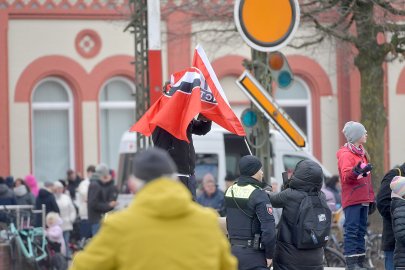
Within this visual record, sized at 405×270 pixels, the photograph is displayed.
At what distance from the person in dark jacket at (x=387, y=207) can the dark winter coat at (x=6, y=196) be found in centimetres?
1034

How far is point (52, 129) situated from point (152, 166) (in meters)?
23.9

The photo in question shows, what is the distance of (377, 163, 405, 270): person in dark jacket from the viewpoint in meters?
11.5

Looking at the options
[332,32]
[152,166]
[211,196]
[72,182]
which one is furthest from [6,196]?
[152,166]

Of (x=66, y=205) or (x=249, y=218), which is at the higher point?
(x=249, y=218)

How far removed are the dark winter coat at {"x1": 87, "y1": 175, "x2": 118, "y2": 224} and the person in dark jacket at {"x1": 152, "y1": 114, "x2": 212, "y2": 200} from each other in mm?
8864

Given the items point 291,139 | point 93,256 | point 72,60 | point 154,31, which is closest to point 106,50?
point 72,60

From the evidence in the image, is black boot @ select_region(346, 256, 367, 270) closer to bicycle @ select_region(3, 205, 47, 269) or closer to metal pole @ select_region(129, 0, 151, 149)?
metal pole @ select_region(129, 0, 151, 149)

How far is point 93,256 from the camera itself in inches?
222

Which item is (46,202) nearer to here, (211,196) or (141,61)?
(211,196)

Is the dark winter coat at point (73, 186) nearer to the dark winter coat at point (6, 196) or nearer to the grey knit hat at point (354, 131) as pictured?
the dark winter coat at point (6, 196)

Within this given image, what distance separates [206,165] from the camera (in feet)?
73.0

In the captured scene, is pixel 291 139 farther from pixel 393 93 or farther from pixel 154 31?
pixel 393 93

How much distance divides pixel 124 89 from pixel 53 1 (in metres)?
3.00

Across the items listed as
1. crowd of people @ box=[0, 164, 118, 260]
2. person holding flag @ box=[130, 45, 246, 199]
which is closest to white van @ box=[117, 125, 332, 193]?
crowd of people @ box=[0, 164, 118, 260]
